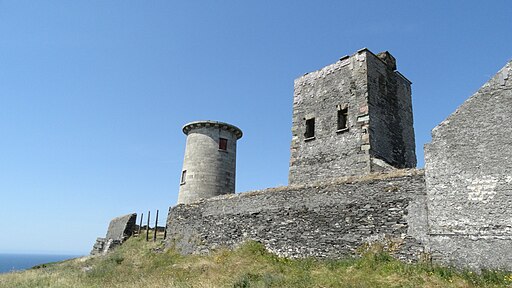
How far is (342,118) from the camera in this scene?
16219 mm

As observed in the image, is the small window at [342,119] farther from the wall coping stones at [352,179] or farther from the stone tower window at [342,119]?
the wall coping stones at [352,179]

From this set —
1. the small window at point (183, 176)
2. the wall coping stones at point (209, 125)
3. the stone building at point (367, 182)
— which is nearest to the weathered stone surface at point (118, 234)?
the small window at point (183, 176)

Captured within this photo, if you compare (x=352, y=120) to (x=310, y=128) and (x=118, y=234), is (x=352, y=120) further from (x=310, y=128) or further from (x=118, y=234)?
(x=118, y=234)

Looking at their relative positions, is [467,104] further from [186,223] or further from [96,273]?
[96,273]

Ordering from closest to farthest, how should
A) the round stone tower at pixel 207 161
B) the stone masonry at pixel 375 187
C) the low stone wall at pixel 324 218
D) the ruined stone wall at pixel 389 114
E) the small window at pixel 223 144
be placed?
the stone masonry at pixel 375 187
the low stone wall at pixel 324 218
the ruined stone wall at pixel 389 114
the round stone tower at pixel 207 161
the small window at pixel 223 144

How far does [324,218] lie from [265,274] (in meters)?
2.98

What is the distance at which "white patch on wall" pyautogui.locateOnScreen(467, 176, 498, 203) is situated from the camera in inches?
360

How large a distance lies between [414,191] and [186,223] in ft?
37.4

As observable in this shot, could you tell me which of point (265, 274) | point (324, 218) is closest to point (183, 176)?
point (324, 218)

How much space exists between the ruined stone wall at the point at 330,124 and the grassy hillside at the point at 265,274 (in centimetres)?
444

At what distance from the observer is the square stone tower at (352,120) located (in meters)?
15.0

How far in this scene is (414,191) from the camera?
10469 mm

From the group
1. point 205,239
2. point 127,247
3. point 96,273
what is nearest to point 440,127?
point 205,239

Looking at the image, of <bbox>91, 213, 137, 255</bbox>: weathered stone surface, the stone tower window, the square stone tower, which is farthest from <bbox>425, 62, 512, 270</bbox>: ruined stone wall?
<bbox>91, 213, 137, 255</bbox>: weathered stone surface
